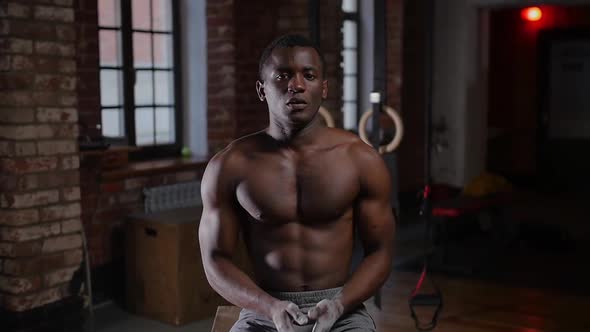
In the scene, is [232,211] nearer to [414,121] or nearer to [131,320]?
[131,320]

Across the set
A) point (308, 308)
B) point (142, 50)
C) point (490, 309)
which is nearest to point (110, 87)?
point (142, 50)

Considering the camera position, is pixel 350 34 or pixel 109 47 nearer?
pixel 109 47

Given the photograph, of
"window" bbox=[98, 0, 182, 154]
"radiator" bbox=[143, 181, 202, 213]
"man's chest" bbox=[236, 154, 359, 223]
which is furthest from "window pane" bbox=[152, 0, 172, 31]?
"man's chest" bbox=[236, 154, 359, 223]

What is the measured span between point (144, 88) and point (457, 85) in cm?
362

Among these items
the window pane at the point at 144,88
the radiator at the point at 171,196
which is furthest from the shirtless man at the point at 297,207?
the window pane at the point at 144,88

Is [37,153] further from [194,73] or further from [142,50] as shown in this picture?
[194,73]

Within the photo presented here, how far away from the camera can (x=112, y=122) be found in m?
4.53

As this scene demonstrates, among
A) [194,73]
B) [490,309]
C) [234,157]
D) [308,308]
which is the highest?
[194,73]

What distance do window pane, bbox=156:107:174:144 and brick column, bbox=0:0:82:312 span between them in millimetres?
1114

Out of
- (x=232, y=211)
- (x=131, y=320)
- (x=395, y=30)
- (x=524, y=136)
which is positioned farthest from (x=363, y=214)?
(x=524, y=136)

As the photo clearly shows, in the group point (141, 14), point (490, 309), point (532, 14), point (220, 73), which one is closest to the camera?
point (490, 309)

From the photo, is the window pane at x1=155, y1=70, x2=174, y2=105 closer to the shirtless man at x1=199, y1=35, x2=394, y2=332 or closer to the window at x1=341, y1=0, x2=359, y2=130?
the window at x1=341, y1=0, x2=359, y2=130

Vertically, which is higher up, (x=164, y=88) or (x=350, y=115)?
(x=164, y=88)

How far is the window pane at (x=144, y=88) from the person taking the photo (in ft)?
15.4
